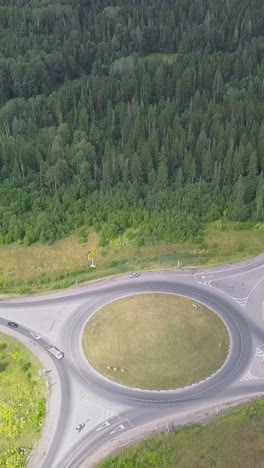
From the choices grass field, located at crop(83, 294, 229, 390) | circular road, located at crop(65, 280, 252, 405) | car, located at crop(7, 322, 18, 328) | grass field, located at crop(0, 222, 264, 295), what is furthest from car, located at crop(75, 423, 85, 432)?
grass field, located at crop(0, 222, 264, 295)

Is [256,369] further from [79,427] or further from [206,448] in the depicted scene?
[79,427]

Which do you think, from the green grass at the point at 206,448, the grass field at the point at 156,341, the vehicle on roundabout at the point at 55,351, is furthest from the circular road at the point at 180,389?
the green grass at the point at 206,448

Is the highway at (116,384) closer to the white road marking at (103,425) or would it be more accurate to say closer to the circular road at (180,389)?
the white road marking at (103,425)

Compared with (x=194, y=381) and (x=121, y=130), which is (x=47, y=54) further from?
(x=194, y=381)

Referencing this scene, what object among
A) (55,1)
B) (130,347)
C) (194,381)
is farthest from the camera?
(55,1)

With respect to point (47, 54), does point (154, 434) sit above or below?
below

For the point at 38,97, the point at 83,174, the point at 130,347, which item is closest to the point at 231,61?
the point at 38,97
